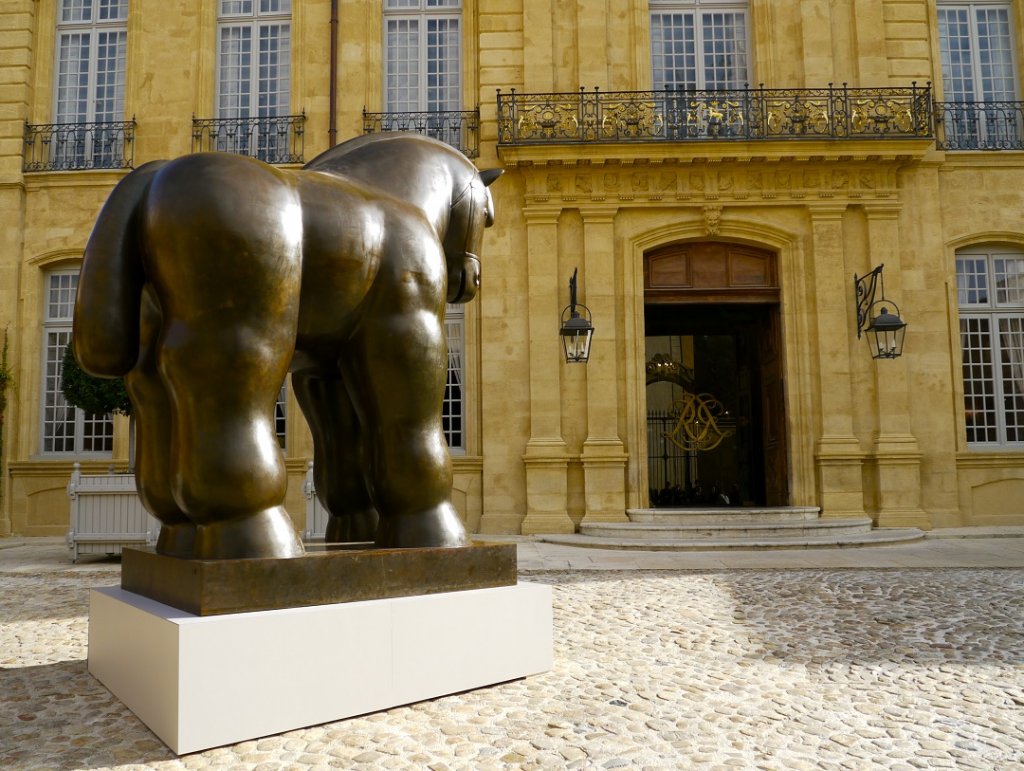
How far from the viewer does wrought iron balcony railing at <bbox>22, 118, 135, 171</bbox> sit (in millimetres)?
13938

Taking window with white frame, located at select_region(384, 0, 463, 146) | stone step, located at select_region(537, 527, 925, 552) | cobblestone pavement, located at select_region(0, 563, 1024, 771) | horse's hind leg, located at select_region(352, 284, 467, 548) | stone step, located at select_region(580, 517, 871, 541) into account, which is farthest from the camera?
window with white frame, located at select_region(384, 0, 463, 146)

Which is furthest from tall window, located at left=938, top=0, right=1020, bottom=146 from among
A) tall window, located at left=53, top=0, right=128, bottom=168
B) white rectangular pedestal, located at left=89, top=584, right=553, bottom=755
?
tall window, located at left=53, top=0, right=128, bottom=168

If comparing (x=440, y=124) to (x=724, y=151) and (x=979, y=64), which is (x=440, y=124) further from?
(x=979, y=64)

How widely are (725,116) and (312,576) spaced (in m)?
12.0

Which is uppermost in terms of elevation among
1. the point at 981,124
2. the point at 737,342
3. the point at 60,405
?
the point at 981,124

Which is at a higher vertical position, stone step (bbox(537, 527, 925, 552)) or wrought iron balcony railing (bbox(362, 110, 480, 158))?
wrought iron balcony railing (bbox(362, 110, 480, 158))

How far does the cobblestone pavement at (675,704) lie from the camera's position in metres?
2.78

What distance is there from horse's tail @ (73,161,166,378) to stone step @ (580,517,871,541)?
8.61m

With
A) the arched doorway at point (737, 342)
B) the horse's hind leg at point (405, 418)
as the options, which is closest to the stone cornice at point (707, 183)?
the arched doorway at point (737, 342)

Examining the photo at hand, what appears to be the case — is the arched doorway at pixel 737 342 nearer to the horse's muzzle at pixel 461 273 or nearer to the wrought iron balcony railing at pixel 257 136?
the wrought iron balcony railing at pixel 257 136

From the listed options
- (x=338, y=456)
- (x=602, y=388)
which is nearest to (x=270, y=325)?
(x=338, y=456)

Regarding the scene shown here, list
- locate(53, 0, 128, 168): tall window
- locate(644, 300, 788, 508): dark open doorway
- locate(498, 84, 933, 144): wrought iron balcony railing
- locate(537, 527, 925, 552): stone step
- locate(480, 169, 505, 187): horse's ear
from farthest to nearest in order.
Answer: locate(53, 0, 128, 168): tall window → locate(644, 300, 788, 508): dark open doorway → locate(498, 84, 933, 144): wrought iron balcony railing → locate(537, 527, 925, 552): stone step → locate(480, 169, 505, 187): horse's ear

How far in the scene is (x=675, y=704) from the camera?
3406 millimetres

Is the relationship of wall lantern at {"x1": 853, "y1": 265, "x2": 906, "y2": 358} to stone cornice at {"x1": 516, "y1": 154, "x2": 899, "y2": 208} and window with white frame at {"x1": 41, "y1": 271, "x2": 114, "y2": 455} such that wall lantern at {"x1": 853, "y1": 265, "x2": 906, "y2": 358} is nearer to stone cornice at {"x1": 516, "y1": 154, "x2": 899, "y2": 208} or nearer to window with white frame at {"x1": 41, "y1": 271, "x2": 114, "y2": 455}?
stone cornice at {"x1": 516, "y1": 154, "x2": 899, "y2": 208}
